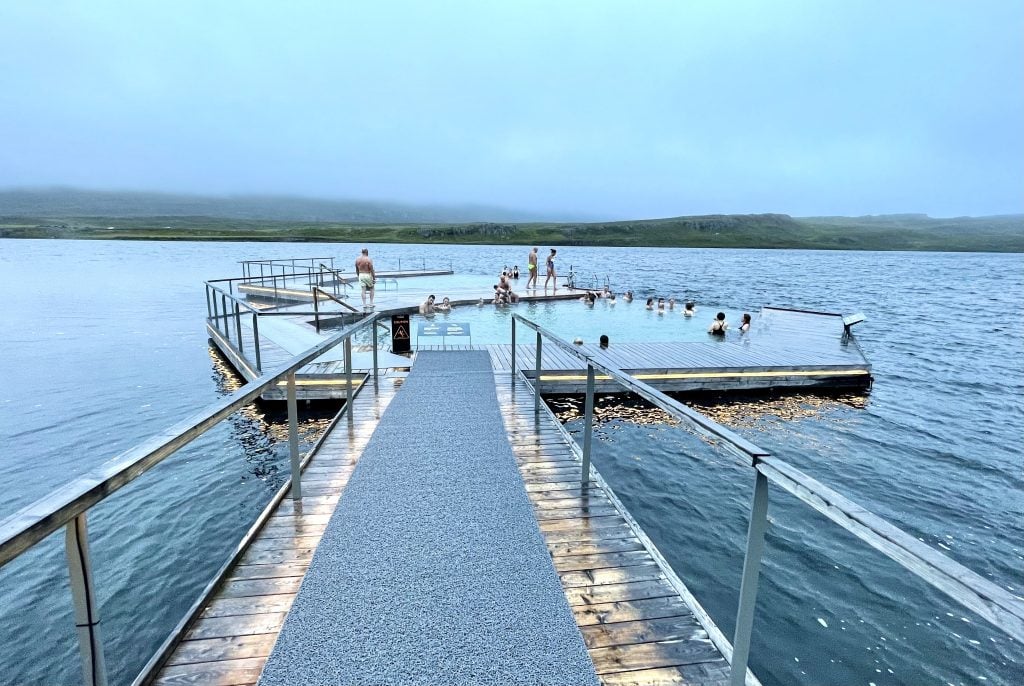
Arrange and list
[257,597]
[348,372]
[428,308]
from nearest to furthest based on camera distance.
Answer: [257,597]
[348,372]
[428,308]

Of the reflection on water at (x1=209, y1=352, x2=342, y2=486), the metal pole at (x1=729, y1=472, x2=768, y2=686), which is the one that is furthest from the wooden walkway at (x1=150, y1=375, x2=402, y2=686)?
the reflection on water at (x1=209, y1=352, x2=342, y2=486)

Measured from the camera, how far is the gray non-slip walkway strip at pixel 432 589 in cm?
234

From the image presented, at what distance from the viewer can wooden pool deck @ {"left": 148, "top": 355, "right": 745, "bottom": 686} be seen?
2.35 meters

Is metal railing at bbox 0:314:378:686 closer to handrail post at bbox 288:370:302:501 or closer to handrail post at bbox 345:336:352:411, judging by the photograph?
handrail post at bbox 288:370:302:501

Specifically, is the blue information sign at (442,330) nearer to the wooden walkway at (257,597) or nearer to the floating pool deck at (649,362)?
the floating pool deck at (649,362)

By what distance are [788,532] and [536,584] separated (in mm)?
4645

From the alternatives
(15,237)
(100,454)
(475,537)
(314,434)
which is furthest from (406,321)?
(15,237)

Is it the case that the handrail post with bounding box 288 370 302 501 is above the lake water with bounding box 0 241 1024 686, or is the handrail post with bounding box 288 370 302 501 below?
above

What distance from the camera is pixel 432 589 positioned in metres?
2.88

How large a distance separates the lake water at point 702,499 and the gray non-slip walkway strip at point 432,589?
8.04 feet

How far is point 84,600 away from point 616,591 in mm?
2425

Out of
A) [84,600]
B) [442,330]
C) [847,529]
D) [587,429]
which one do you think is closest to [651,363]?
[442,330]

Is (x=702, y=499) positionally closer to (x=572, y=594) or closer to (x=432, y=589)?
(x=572, y=594)

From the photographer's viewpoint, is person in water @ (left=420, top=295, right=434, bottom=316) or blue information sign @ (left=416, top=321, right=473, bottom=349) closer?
blue information sign @ (left=416, top=321, right=473, bottom=349)
